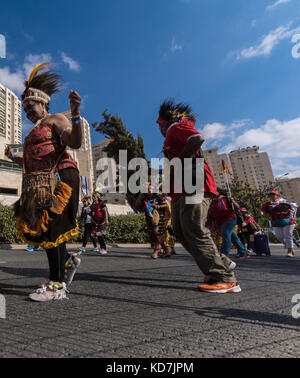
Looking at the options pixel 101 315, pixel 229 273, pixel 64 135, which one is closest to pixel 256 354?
pixel 101 315

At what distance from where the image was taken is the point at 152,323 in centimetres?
165

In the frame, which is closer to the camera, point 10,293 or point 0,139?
point 10,293

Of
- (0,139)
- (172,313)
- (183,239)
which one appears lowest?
(172,313)

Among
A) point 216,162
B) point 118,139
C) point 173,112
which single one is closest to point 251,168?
point 216,162

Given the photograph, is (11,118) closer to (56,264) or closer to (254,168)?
(254,168)

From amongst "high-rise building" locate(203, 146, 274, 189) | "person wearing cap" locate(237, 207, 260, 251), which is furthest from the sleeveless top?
"high-rise building" locate(203, 146, 274, 189)

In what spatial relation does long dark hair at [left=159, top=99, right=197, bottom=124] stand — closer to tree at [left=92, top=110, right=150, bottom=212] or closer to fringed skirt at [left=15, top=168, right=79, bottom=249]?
fringed skirt at [left=15, top=168, right=79, bottom=249]

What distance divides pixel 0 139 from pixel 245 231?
39803mm

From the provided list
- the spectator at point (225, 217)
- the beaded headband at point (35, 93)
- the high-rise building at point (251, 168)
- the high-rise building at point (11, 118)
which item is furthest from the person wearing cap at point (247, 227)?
the high-rise building at point (251, 168)

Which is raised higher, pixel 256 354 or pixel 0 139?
pixel 0 139

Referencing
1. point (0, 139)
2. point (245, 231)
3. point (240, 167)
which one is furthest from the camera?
point (240, 167)

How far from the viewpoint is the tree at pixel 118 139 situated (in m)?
36.4
